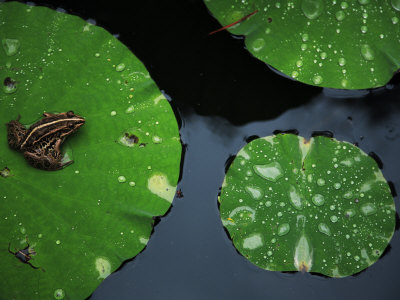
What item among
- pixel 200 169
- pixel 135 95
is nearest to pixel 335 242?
pixel 200 169

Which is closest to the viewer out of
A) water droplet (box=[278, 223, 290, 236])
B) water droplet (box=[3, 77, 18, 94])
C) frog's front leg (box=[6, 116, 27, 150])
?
frog's front leg (box=[6, 116, 27, 150])

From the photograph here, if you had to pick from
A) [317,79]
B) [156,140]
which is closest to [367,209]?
[317,79]

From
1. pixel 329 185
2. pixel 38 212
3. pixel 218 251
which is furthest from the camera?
pixel 218 251

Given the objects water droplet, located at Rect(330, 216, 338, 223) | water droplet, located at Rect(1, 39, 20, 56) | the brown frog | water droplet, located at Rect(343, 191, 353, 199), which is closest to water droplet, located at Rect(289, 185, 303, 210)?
water droplet, located at Rect(330, 216, 338, 223)

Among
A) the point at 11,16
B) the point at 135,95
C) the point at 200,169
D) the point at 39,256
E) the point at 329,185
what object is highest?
the point at 11,16

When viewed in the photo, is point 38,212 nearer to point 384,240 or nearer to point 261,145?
point 261,145

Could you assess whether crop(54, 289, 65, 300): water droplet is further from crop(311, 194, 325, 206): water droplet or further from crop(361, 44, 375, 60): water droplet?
crop(361, 44, 375, 60): water droplet

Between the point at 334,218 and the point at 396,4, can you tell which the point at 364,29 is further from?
the point at 334,218
